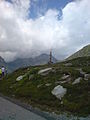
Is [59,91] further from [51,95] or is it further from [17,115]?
[17,115]

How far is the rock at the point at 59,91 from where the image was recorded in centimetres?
4671

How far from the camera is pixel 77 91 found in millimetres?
47312

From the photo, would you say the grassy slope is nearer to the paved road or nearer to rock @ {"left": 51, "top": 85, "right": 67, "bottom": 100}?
rock @ {"left": 51, "top": 85, "right": 67, "bottom": 100}

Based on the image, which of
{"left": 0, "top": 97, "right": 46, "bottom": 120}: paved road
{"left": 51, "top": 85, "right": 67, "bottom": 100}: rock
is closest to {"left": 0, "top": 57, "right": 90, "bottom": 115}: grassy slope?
{"left": 51, "top": 85, "right": 67, "bottom": 100}: rock

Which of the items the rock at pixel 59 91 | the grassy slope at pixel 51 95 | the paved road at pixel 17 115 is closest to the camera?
the paved road at pixel 17 115

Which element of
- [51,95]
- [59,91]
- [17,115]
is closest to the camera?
[17,115]

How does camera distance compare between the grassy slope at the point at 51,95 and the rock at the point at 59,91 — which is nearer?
the grassy slope at the point at 51,95

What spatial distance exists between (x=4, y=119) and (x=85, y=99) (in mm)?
18608

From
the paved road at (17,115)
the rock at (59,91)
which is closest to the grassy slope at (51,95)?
the rock at (59,91)

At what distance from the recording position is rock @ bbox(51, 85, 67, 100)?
4671 cm

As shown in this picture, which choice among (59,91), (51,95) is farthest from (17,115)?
(59,91)

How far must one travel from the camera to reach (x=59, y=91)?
1925 inches

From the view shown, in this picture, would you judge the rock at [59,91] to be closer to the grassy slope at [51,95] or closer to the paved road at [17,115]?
the grassy slope at [51,95]

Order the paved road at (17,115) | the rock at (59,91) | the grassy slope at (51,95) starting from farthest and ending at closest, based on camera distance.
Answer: the rock at (59,91), the grassy slope at (51,95), the paved road at (17,115)
